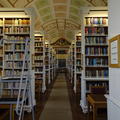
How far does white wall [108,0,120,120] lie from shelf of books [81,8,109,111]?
3.69 meters

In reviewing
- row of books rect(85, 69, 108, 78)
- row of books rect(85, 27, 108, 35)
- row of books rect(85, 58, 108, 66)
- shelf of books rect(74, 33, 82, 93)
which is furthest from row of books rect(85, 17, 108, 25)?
shelf of books rect(74, 33, 82, 93)

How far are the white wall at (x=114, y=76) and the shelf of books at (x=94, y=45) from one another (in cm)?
369

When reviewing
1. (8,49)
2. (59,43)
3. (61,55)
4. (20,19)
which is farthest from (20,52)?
(61,55)

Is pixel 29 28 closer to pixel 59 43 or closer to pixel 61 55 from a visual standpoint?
pixel 59 43

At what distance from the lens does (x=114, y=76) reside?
3.43 m

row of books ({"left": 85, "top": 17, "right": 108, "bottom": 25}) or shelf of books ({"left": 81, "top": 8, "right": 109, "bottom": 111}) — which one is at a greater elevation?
row of books ({"left": 85, "top": 17, "right": 108, "bottom": 25})

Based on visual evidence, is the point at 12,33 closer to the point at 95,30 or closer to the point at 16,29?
the point at 16,29

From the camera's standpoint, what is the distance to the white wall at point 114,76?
3.21m

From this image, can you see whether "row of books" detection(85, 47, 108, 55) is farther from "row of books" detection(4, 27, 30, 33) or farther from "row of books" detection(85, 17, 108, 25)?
"row of books" detection(4, 27, 30, 33)

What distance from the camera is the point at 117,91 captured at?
128 inches

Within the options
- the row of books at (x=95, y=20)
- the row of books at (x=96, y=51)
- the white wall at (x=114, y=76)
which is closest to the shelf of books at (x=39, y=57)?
the row of books at (x=96, y=51)

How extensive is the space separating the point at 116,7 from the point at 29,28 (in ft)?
14.9

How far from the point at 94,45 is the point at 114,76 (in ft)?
13.3

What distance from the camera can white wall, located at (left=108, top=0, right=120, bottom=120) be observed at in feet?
10.5
